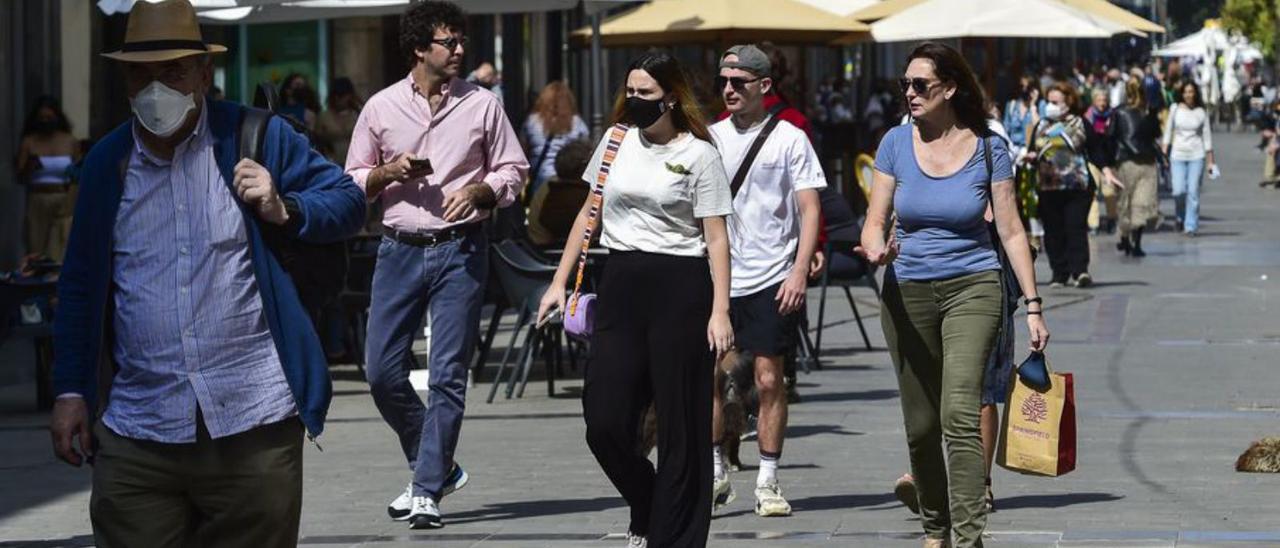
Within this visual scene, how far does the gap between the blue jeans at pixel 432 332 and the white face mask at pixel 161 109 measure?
146 inches

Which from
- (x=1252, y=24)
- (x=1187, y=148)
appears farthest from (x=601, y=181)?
(x=1252, y=24)

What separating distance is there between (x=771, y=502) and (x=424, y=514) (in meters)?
1.19

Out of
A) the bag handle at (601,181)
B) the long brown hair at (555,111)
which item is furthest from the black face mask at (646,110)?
the long brown hair at (555,111)

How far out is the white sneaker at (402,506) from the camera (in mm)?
8969

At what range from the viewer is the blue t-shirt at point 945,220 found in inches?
308

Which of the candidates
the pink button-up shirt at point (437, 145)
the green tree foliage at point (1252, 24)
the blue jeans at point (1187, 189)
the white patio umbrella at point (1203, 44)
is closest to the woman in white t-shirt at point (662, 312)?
the pink button-up shirt at point (437, 145)

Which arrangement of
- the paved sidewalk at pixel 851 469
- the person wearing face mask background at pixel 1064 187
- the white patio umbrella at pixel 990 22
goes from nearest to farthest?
1. the paved sidewalk at pixel 851 469
2. the person wearing face mask background at pixel 1064 187
3. the white patio umbrella at pixel 990 22

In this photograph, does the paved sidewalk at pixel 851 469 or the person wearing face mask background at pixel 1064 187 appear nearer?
the paved sidewalk at pixel 851 469

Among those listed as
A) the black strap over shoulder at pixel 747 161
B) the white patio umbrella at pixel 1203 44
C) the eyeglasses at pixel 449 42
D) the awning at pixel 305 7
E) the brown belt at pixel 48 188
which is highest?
the white patio umbrella at pixel 1203 44

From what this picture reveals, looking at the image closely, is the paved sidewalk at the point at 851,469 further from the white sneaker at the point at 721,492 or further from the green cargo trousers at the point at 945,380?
the green cargo trousers at the point at 945,380

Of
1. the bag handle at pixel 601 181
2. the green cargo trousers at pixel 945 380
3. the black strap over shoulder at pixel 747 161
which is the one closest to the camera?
the green cargo trousers at pixel 945 380

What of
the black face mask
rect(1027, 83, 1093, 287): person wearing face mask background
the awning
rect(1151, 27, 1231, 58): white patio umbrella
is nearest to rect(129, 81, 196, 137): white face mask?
the black face mask

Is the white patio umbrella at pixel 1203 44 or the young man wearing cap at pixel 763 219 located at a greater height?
the white patio umbrella at pixel 1203 44

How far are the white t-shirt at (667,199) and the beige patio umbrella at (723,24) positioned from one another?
12.9m
